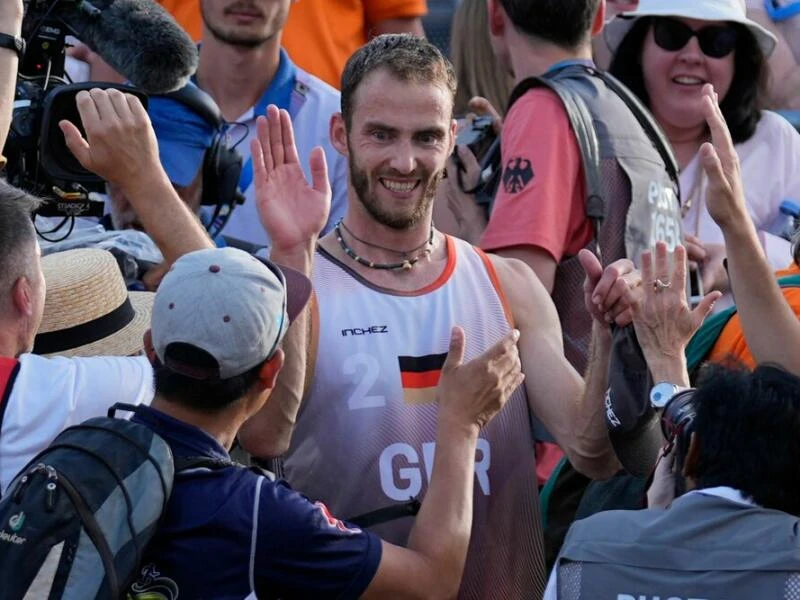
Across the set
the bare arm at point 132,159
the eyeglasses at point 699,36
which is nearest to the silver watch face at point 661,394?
the bare arm at point 132,159

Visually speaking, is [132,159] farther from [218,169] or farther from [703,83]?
[703,83]

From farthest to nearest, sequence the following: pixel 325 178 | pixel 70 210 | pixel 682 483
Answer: pixel 70 210, pixel 325 178, pixel 682 483

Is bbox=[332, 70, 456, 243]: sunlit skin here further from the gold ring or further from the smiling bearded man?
the gold ring

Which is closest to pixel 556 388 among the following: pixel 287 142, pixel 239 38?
pixel 287 142

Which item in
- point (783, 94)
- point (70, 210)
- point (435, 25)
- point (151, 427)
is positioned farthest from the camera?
point (435, 25)

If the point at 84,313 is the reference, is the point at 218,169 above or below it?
above

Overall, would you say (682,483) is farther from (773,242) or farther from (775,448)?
(773,242)

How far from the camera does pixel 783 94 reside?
6488mm

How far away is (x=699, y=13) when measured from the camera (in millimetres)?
5281

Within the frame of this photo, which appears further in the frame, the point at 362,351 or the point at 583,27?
the point at 583,27

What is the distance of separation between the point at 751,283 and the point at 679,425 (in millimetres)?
732

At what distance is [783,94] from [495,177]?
6.17ft

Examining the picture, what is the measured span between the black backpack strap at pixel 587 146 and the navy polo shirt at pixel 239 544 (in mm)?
1980

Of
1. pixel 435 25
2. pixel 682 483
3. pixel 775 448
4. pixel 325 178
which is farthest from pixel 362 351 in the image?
pixel 435 25
